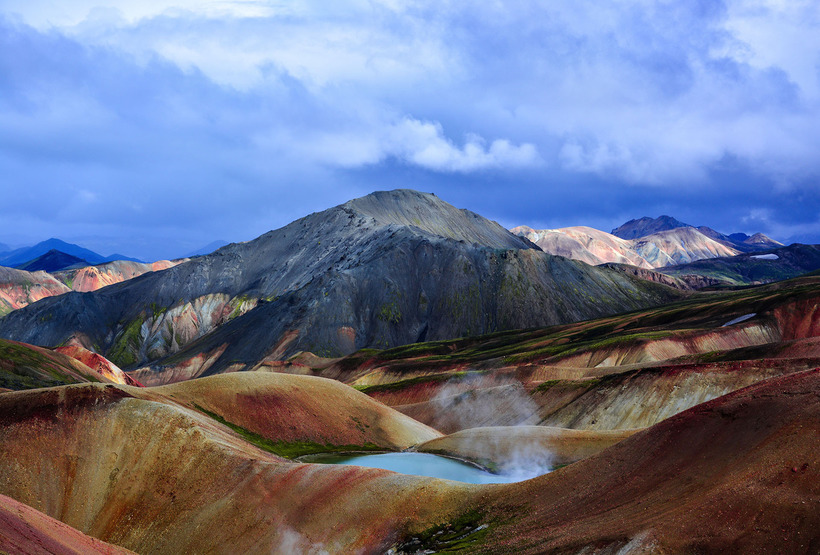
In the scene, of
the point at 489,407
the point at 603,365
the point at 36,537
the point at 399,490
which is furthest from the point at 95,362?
the point at 36,537

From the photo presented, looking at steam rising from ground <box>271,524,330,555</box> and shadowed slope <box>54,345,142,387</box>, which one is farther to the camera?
shadowed slope <box>54,345,142,387</box>

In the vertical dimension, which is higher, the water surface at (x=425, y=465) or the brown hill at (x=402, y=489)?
the brown hill at (x=402, y=489)

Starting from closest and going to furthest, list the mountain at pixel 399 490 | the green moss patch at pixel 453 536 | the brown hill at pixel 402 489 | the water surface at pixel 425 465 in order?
the mountain at pixel 399 490, the brown hill at pixel 402 489, the green moss patch at pixel 453 536, the water surface at pixel 425 465

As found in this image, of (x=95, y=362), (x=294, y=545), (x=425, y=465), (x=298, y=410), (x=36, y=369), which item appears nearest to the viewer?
(x=294, y=545)

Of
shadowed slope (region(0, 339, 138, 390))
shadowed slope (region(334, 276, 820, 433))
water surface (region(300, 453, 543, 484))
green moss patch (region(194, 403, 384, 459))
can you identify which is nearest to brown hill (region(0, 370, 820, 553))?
green moss patch (region(194, 403, 384, 459))

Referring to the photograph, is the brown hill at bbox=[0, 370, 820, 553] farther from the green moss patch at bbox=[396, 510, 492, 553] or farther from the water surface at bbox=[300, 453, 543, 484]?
the water surface at bbox=[300, 453, 543, 484]

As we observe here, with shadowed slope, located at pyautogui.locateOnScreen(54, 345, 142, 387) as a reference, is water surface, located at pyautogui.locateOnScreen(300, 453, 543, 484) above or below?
below

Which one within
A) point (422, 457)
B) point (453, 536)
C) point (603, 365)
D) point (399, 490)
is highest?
point (603, 365)

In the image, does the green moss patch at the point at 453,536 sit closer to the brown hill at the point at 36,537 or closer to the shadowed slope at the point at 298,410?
the brown hill at the point at 36,537

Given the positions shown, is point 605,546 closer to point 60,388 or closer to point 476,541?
point 476,541

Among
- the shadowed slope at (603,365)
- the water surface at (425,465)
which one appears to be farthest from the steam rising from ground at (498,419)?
the water surface at (425,465)

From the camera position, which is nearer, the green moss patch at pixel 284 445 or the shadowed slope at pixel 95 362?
the green moss patch at pixel 284 445

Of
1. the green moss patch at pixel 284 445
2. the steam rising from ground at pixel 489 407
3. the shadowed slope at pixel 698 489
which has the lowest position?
the green moss patch at pixel 284 445

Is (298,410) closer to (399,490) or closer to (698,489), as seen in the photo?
(399,490)
